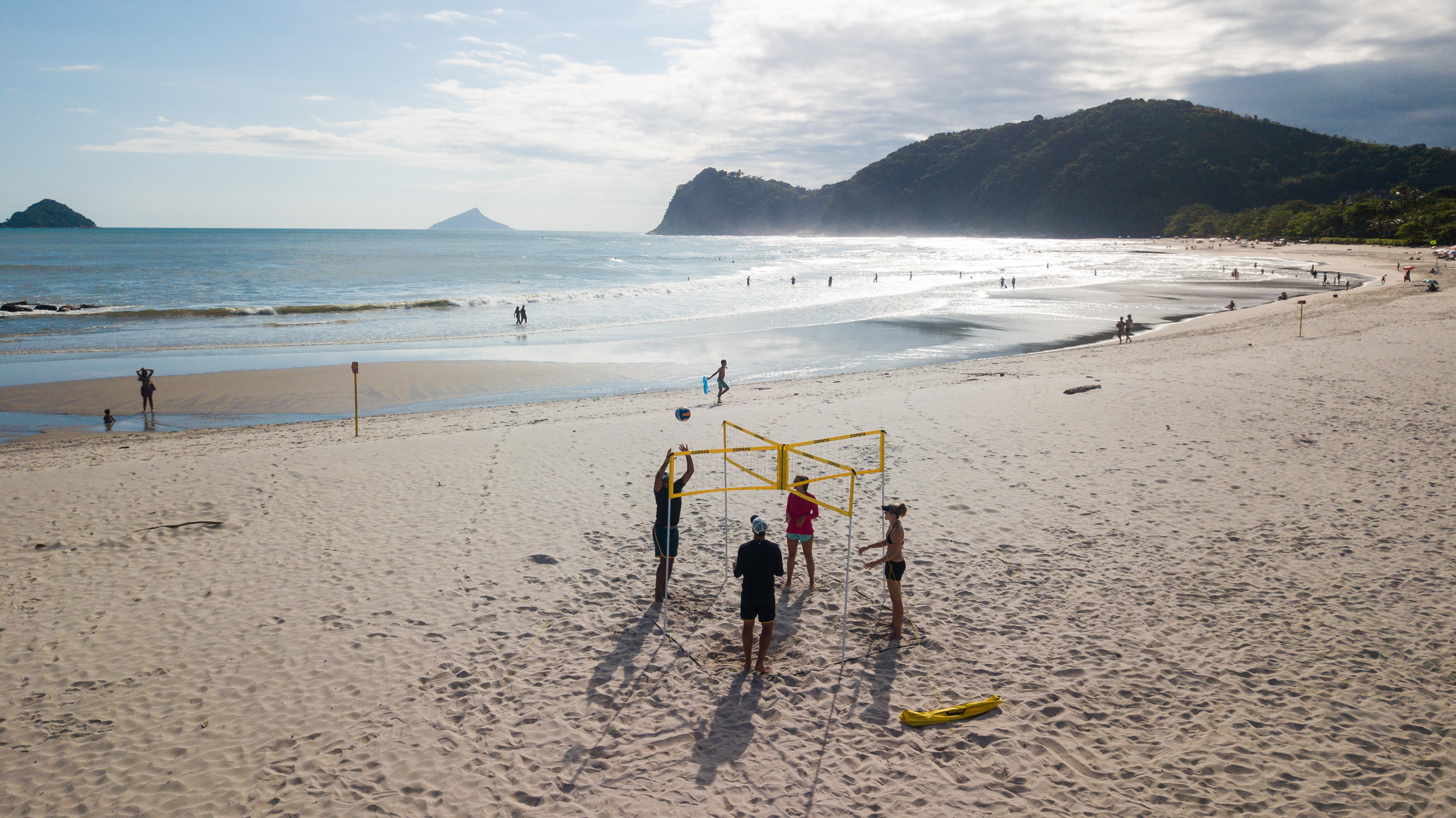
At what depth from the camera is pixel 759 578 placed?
6.25 m

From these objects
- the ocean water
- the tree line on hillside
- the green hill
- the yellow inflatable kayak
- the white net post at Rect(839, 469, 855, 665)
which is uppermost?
the green hill

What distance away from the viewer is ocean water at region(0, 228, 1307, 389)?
89.0 ft

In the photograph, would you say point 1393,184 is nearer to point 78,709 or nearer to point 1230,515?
point 1230,515

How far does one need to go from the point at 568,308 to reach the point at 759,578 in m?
39.9

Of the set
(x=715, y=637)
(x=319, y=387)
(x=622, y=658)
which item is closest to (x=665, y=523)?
(x=715, y=637)

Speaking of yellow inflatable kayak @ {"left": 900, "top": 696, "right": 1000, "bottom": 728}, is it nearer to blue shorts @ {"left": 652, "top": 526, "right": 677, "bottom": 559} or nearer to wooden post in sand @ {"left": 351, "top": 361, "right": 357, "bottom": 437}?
blue shorts @ {"left": 652, "top": 526, "right": 677, "bottom": 559}

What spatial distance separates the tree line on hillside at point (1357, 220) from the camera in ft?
214

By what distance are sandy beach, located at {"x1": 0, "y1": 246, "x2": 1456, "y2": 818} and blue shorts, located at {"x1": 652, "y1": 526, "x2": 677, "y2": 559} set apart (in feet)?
2.31

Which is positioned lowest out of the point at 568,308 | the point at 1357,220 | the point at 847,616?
the point at 847,616

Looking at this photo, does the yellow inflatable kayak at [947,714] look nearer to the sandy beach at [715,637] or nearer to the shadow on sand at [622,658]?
the sandy beach at [715,637]

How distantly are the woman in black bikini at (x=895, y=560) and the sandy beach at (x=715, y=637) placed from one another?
306 millimetres

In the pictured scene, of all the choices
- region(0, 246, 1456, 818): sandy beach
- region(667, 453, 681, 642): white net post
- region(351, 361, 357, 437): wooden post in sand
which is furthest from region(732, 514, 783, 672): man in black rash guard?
region(351, 361, 357, 437): wooden post in sand

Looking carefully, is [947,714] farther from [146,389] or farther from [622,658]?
[146,389]

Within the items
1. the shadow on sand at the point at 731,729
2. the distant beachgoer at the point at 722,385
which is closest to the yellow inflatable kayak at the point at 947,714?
the shadow on sand at the point at 731,729
